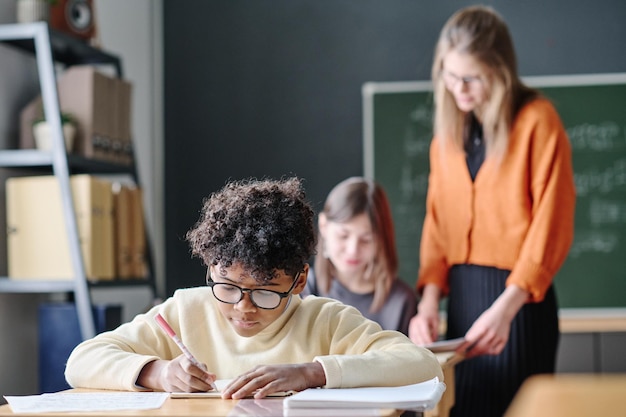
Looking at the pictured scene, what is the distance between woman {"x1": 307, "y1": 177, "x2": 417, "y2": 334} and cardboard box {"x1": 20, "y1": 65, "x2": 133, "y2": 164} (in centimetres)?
109

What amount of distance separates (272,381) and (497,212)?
143cm

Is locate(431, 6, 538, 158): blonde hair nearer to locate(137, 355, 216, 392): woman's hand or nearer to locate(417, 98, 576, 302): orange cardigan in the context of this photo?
locate(417, 98, 576, 302): orange cardigan

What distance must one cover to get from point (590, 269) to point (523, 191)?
5.64 ft

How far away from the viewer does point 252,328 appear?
1586 millimetres

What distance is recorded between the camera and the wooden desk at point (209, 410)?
1.24 metres

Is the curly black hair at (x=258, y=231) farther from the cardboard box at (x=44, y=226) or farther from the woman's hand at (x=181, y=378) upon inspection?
the cardboard box at (x=44, y=226)

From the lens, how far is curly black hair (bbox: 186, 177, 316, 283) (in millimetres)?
1537

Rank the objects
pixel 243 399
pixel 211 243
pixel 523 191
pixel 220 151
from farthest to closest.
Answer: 1. pixel 220 151
2. pixel 523 191
3. pixel 211 243
4. pixel 243 399

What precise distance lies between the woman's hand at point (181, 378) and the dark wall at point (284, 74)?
290cm

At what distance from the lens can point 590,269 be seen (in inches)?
163

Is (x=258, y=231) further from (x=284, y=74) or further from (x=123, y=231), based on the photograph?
(x=284, y=74)

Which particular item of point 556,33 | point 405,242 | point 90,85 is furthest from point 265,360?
point 556,33

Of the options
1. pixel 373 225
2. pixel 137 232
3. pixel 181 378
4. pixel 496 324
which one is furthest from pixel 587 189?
pixel 181 378

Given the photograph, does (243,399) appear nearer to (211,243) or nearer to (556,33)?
(211,243)
